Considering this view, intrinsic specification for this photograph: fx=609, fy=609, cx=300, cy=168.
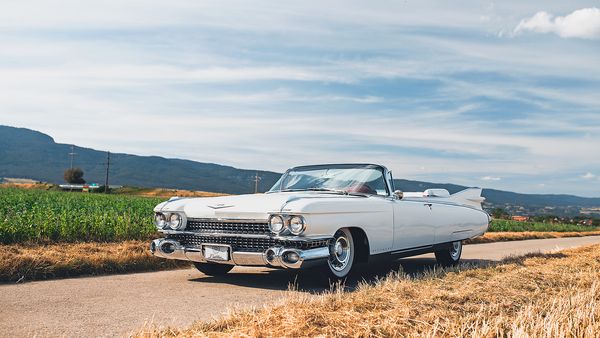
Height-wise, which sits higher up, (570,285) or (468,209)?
(468,209)

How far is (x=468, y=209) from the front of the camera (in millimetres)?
10594

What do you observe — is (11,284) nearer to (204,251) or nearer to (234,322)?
(204,251)

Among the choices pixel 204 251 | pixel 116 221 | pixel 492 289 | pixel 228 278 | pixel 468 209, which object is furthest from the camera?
pixel 116 221

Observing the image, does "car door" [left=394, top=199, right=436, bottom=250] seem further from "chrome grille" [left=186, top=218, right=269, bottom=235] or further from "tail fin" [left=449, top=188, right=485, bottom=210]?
"chrome grille" [left=186, top=218, right=269, bottom=235]

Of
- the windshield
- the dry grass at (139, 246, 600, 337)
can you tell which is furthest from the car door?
the dry grass at (139, 246, 600, 337)

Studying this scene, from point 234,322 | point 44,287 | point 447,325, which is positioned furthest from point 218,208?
point 447,325

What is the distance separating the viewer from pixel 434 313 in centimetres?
483

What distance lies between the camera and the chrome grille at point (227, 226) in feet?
23.0

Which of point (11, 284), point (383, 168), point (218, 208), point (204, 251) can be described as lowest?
point (11, 284)

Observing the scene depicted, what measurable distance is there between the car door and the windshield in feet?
1.23

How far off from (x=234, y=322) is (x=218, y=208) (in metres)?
2.95

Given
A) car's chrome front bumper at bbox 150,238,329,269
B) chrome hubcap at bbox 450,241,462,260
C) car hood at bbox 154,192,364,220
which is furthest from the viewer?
chrome hubcap at bbox 450,241,462,260

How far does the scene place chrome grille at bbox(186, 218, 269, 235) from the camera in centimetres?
702

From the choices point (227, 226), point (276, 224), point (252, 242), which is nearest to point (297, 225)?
point (276, 224)
